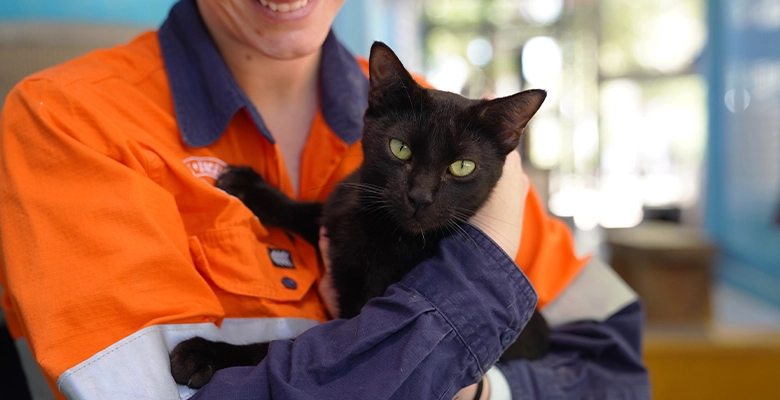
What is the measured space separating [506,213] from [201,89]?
662 mm

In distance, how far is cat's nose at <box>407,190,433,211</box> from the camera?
988 millimetres

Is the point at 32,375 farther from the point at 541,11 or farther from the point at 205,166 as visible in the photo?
the point at 541,11

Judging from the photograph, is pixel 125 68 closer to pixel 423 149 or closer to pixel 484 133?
pixel 423 149

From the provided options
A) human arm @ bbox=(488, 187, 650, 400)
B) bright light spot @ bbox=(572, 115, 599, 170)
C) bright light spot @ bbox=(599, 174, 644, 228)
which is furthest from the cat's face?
bright light spot @ bbox=(572, 115, 599, 170)

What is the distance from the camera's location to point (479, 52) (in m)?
6.54

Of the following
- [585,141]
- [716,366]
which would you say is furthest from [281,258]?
[585,141]

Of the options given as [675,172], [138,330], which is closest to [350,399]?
[138,330]

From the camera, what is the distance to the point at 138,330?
0.84 metres

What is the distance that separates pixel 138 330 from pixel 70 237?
173 millimetres

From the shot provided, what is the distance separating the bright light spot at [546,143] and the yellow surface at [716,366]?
13.6 ft

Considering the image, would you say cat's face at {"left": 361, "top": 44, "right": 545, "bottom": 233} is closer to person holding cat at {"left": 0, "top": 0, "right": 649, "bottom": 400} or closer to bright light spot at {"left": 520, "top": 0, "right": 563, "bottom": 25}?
person holding cat at {"left": 0, "top": 0, "right": 649, "bottom": 400}

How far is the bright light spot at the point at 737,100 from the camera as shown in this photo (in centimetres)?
288

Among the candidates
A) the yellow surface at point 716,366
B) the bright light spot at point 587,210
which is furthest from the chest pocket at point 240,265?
the bright light spot at point 587,210

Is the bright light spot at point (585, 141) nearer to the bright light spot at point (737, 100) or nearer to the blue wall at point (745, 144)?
the blue wall at point (745, 144)
